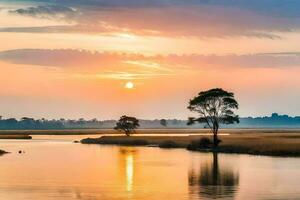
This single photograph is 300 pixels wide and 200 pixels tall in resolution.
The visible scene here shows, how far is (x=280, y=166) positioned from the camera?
75625mm

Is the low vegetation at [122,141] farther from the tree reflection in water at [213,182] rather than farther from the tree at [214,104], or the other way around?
the tree reflection in water at [213,182]

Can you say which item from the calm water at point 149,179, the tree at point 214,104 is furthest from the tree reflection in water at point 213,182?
the tree at point 214,104

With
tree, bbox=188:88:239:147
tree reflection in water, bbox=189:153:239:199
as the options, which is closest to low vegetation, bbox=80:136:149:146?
tree, bbox=188:88:239:147

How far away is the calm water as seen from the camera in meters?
49.0

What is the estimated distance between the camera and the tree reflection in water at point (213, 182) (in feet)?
162

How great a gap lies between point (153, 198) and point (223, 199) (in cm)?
504

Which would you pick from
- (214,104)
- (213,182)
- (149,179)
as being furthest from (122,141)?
(213,182)

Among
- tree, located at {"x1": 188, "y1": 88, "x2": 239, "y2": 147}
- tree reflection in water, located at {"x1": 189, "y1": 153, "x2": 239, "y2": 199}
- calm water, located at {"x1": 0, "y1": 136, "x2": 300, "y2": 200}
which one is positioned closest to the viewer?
calm water, located at {"x1": 0, "y1": 136, "x2": 300, "y2": 200}

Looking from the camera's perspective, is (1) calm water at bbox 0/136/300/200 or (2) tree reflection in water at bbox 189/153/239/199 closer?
(1) calm water at bbox 0/136/300/200

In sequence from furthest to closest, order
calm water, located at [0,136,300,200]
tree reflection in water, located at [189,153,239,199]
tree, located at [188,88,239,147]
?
tree, located at [188,88,239,147] < tree reflection in water, located at [189,153,239,199] < calm water, located at [0,136,300,200]

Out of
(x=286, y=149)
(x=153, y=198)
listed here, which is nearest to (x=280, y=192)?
(x=153, y=198)

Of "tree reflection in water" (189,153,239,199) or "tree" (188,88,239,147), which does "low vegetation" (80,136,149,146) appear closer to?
"tree" (188,88,239,147)

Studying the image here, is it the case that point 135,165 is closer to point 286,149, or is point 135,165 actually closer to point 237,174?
point 237,174

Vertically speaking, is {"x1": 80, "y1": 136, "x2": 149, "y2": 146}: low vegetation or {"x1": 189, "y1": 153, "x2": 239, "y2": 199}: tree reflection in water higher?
{"x1": 80, "y1": 136, "x2": 149, "y2": 146}: low vegetation
